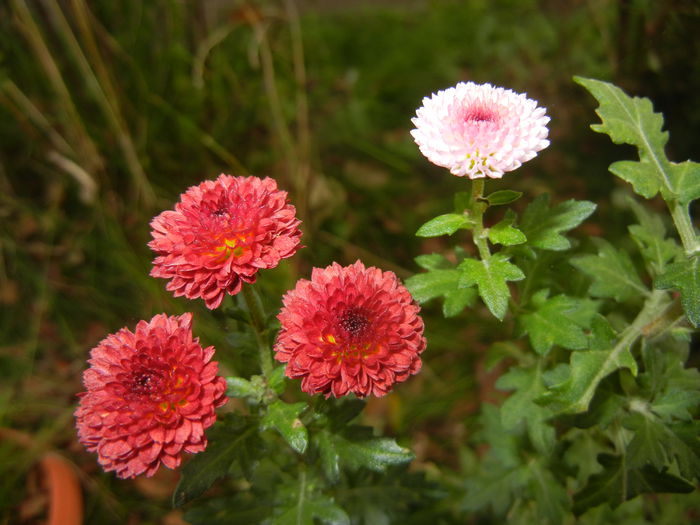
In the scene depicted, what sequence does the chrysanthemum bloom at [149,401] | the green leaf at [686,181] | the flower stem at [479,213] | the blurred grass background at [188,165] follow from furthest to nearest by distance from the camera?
the blurred grass background at [188,165], the green leaf at [686,181], the flower stem at [479,213], the chrysanthemum bloom at [149,401]

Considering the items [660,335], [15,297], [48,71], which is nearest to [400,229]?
[660,335]

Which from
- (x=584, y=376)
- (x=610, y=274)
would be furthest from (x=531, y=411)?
(x=610, y=274)

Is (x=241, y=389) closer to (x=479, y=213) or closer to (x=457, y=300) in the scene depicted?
(x=457, y=300)

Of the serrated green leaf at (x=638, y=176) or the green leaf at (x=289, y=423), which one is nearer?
the green leaf at (x=289, y=423)

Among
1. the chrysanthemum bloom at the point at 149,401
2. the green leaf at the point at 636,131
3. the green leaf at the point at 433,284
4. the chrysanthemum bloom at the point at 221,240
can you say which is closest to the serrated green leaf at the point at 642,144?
the green leaf at the point at 636,131

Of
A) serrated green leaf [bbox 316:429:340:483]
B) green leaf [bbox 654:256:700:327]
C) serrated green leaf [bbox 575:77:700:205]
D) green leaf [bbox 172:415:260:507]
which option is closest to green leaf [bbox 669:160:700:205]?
serrated green leaf [bbox 575:77:700:205]

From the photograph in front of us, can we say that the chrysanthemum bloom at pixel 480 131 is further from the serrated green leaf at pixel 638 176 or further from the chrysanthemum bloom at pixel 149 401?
the chrysanthemum bloom at pixel 149 401

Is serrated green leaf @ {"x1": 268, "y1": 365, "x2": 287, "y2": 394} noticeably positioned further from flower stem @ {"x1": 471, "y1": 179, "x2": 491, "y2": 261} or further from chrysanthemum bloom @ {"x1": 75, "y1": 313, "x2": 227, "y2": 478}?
flower stem @ {"x1": 471, "y1": 179, "x2": 491, "y2": 261}
